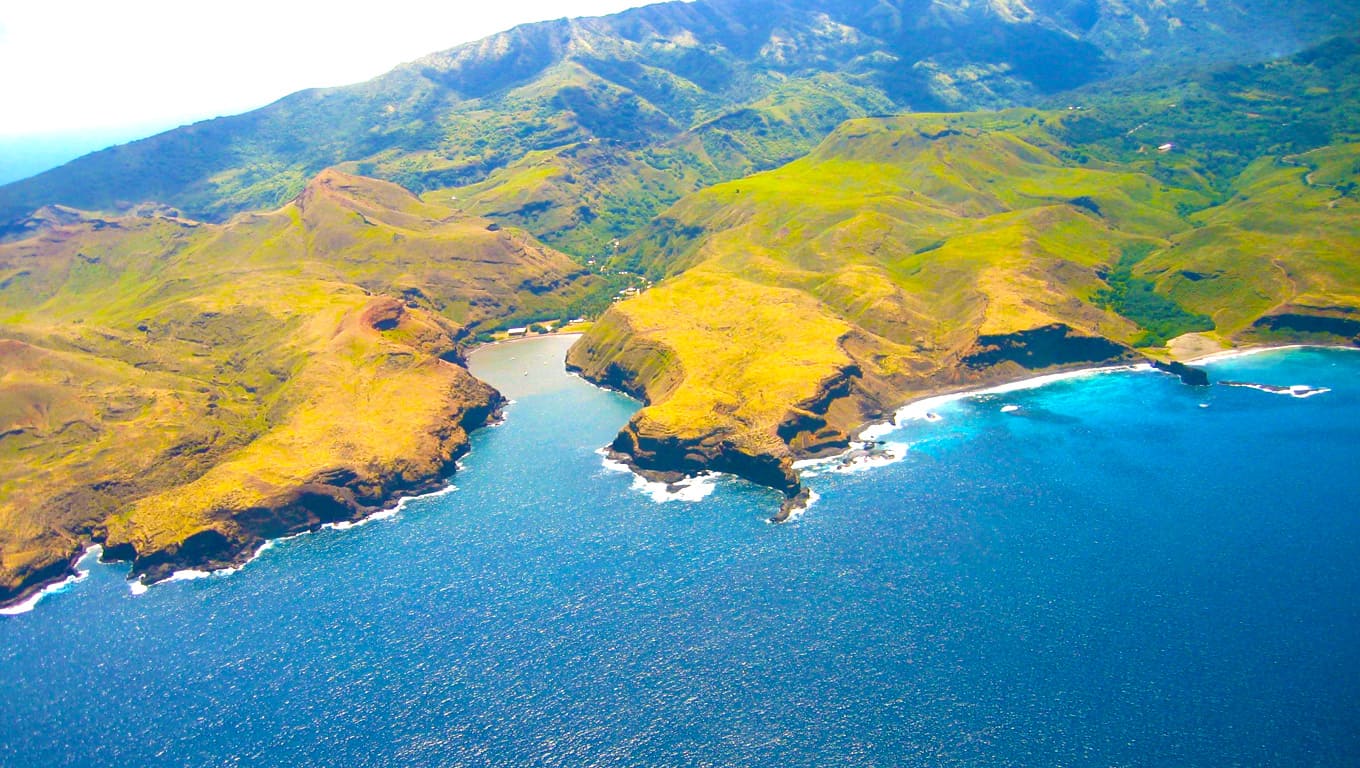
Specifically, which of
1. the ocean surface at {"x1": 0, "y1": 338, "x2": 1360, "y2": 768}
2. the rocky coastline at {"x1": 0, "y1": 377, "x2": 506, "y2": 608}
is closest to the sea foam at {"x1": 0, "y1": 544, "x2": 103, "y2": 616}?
the rocky coastline at {"x1": 0, "y1": 377, "x2": 506, "y2": 608}

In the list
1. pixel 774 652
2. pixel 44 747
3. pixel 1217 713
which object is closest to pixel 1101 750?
pixel 1217 713

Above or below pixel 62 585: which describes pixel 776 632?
below

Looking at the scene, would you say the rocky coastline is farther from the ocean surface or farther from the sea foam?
the ocean surface

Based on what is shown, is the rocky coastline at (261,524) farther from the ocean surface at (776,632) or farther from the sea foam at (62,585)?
the ocean surface at (776,632)

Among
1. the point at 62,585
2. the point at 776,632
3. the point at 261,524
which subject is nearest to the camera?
the point at 776,632

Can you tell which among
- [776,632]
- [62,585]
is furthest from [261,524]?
[776,632]

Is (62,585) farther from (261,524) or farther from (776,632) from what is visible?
(776,632)

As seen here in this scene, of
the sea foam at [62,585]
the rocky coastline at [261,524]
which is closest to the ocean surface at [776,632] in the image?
the sea foam at [62,585]

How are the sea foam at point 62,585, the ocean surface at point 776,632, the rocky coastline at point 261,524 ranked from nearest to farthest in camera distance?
the ocean surface at point 776,632 < the sea foam at point 62,585 < the rocky coastline at point 261,524

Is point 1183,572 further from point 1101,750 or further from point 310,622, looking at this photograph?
point 310,622
